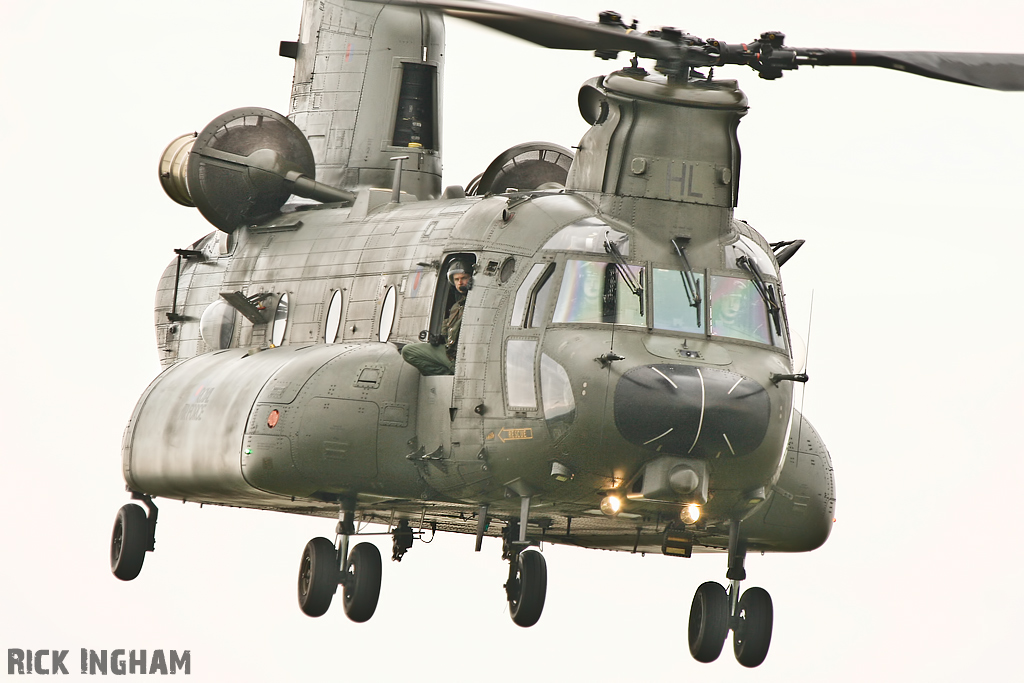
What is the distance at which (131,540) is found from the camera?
2631cm

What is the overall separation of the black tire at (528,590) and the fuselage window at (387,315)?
9.59 ft

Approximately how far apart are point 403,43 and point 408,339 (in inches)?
245

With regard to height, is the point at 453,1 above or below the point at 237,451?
above

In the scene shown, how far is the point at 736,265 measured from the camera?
21.2 m

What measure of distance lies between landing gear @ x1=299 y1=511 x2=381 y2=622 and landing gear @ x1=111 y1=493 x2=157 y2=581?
371 centimetres

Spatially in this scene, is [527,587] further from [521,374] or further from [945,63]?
[945,63]

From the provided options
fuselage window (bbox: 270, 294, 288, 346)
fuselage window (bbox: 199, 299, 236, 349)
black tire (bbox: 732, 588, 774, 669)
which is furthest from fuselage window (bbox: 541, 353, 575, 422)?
fuselage window (bbox: 199, 299, 236, 349)

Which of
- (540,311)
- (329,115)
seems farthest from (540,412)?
(329,115)

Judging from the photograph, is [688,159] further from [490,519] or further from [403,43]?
[403,43]

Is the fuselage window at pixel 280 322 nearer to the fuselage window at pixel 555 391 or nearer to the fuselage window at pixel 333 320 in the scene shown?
the fuselage window at pixel 333 320

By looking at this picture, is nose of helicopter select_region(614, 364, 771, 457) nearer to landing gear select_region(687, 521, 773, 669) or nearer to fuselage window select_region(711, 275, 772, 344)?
fuselage window select_region(711, 275, 772, 344)

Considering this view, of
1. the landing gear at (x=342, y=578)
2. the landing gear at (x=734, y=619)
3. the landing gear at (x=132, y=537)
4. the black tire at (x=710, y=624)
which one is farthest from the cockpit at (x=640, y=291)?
the landing gear at (x=132, y=537)

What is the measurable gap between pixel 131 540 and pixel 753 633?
805 cm

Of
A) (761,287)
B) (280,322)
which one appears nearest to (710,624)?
(761,287)
